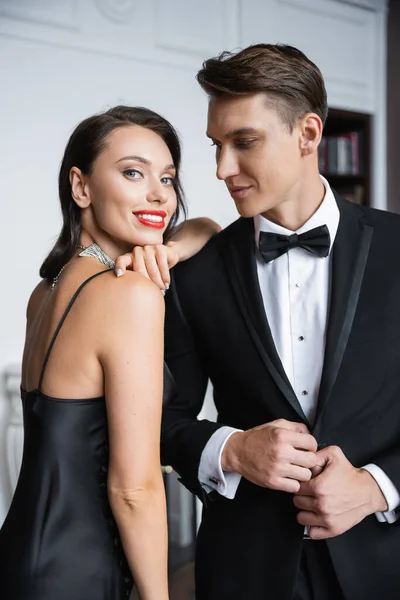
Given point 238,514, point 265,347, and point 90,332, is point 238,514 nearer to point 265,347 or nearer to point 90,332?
point 265,347

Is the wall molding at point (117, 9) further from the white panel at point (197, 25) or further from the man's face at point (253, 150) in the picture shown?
the man's face at point (253, 150)

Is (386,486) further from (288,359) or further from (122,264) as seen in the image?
(122,264)

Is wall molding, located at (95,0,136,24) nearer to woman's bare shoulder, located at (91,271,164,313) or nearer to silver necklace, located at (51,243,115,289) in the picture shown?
silver necklace, located at (51,243,115,289)

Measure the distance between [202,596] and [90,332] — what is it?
786mm

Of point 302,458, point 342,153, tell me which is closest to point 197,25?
point 342,153

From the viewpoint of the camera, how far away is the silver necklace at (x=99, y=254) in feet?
4.61

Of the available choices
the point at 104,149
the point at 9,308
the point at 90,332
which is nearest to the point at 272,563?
the point at 90,332

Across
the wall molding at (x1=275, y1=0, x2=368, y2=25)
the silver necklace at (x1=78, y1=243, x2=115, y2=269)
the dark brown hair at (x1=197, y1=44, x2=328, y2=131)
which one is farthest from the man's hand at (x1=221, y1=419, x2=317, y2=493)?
the wall molding at (x1=275, y1=0, x2=368, y2=25)

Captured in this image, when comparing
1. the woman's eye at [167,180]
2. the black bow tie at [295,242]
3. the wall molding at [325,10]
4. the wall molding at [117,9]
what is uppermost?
the wall molding at [325,10]

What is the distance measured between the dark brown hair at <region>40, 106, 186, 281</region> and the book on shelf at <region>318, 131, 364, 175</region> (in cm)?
402

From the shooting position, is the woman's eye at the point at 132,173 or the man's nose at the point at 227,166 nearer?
the woman's eye at the point at 132,173

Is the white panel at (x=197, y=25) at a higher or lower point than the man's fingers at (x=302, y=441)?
higher

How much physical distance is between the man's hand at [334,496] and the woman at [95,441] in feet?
1.03

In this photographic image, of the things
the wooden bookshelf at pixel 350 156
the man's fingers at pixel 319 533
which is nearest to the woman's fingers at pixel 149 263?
the man's fingers at pixel 319 533
